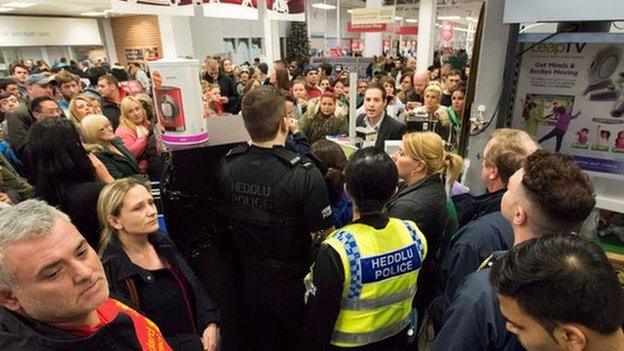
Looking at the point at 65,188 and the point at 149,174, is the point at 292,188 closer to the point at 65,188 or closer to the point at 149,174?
the point at 65,188

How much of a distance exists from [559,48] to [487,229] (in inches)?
63.9

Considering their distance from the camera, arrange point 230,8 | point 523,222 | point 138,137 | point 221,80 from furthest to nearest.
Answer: point 221,80 → point 230,8 → point 138,137 → point 523,222

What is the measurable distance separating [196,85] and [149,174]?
1.26 m

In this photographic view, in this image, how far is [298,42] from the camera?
15430 mm

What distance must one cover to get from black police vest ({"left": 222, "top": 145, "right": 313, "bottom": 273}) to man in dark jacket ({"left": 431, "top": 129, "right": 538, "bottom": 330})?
72 centimetres

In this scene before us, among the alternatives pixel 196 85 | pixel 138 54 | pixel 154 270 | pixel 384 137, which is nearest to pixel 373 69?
pixel 384 137

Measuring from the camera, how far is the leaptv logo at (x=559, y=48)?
8.01 ft

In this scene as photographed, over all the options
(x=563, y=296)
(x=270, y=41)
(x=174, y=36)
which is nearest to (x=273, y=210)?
(x=563, y=296)

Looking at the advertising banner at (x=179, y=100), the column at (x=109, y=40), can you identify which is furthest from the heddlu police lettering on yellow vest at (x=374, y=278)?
the column at (x=109, y=40)

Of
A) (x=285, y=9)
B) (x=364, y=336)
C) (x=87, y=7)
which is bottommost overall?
(x=364, y=336)

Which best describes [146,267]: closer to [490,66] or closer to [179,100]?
[179,100]

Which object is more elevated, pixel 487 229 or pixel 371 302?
pixel 487 229

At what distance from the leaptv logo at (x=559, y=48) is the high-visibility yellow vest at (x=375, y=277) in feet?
5.90

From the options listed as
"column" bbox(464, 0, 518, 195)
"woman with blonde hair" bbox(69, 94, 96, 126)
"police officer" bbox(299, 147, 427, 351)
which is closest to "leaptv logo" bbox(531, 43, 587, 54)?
"column" bbox(464, 0, 518, 195)
